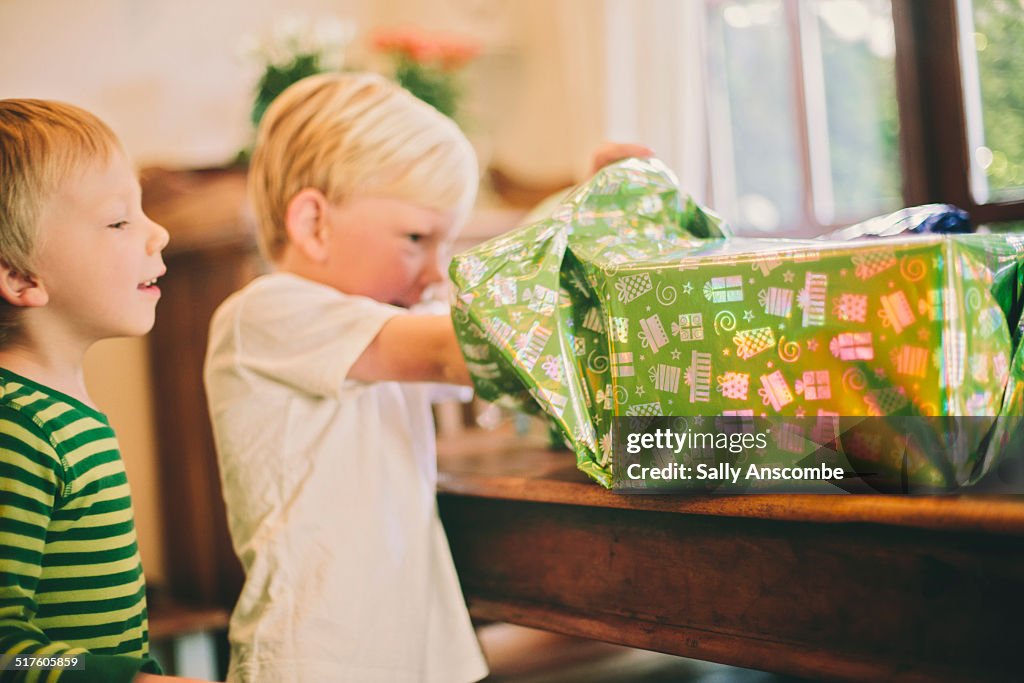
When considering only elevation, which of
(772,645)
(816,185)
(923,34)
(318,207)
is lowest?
(772,645)

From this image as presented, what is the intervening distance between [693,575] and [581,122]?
154cm

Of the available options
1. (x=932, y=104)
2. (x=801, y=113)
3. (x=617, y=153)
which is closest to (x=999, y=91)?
(x=932, y=104)

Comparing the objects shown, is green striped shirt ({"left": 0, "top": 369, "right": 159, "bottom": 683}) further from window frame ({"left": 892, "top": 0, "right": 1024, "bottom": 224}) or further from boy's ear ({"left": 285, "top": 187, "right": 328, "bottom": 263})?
window frame ({"left": 892, "top": 0, "right": 1024, "bottom": 224})

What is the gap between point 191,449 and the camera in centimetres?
167

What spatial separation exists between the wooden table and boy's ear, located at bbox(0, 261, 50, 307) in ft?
1.26

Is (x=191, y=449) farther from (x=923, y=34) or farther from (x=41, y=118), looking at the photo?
(x=923, y=34)

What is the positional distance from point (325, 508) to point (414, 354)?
0.54ft

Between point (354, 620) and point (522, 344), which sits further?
point (354, 620)

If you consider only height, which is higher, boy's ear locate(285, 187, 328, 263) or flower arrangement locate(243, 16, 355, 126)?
flower arrangement locate(243, 16, 355, 126)

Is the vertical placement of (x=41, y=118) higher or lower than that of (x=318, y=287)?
higher

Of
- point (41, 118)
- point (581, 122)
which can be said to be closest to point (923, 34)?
point (581, 122)

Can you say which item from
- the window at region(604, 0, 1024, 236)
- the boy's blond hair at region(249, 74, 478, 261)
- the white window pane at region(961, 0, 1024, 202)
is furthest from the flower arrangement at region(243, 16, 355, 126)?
the white window pane at region(961, 0, 1024, 202)

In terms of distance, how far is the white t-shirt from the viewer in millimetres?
808

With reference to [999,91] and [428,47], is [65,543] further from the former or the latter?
[428,47]
